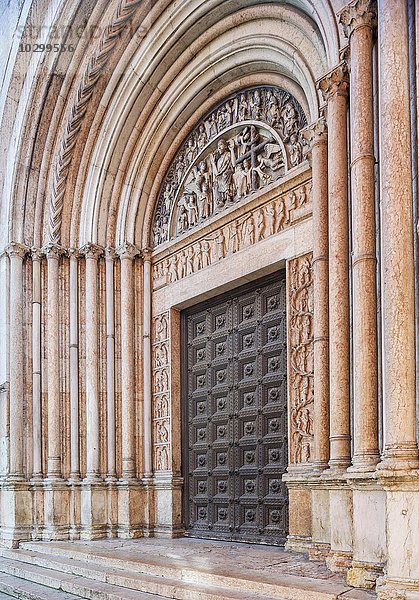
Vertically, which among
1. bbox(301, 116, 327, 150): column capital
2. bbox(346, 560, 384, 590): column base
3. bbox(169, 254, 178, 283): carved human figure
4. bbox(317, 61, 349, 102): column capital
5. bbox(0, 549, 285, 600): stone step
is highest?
bbox(317, 61, 349, 102): column capital

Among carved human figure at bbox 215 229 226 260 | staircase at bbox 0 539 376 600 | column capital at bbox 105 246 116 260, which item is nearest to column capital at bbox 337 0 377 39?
carved human figure at bbox 215 229 226 260

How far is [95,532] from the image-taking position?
9.23 meters

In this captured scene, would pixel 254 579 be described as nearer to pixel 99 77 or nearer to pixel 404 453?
pixel 404 453

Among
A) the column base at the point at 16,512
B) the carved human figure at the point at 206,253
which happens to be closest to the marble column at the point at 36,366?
the column base at the point at 16,512

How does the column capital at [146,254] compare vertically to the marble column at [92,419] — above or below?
above

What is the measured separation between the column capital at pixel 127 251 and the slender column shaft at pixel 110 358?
0.11 meters

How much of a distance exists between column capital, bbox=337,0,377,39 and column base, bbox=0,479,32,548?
22.0ft

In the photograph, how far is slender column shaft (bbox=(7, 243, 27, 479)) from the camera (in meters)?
9.66

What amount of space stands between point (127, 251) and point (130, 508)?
315 centimetres

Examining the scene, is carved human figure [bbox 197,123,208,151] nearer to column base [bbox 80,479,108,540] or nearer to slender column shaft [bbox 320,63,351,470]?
slender column shaft [bbox 320,63,351,470]

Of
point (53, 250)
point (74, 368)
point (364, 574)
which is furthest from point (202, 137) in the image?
point (364, 574)

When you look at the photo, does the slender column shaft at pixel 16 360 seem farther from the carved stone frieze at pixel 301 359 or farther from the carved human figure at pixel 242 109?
the carved stone frieze at pixel 301 359

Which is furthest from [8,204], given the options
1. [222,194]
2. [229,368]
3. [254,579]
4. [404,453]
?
[404,453]

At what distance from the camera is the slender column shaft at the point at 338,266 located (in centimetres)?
580
